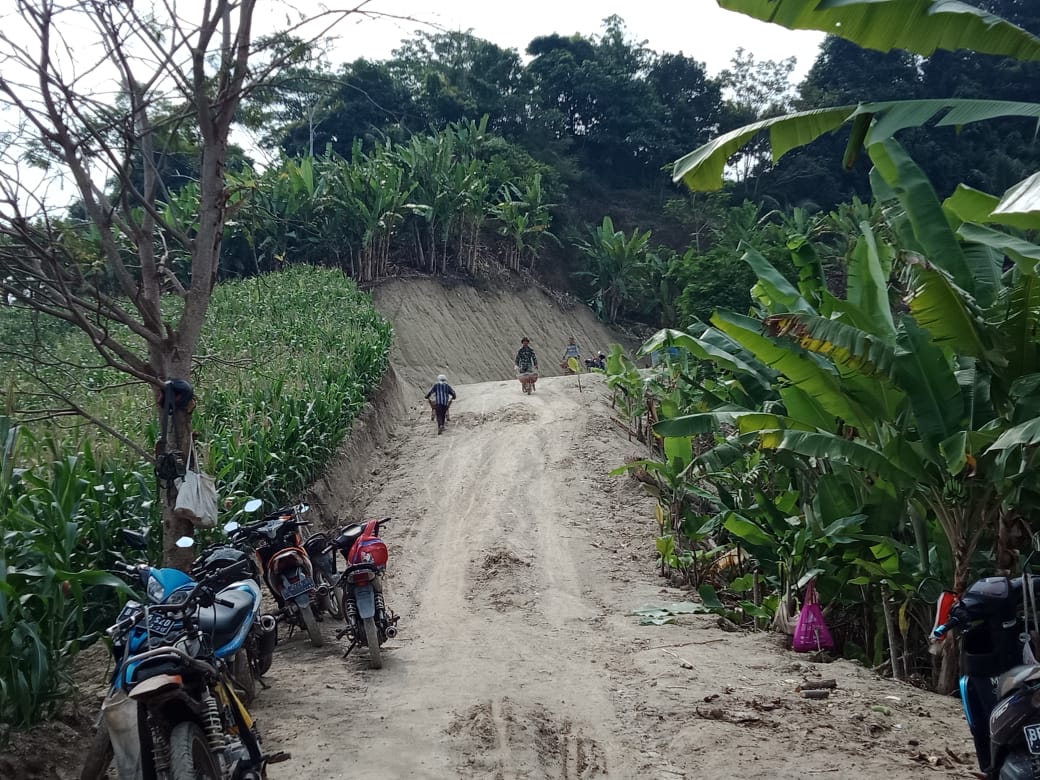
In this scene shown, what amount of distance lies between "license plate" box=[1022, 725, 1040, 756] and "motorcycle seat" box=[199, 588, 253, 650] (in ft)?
11.6

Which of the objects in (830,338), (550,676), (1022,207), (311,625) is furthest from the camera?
(311,625)

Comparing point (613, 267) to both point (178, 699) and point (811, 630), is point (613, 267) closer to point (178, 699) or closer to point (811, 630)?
point (811, 630)

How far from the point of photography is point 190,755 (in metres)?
3.62

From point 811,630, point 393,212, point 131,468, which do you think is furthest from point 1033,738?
point 393,212

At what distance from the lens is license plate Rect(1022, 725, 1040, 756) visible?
3.54 meters

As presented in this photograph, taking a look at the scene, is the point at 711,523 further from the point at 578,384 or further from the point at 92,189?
the point at 578,384

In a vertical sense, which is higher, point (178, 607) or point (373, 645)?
point (178, 607)

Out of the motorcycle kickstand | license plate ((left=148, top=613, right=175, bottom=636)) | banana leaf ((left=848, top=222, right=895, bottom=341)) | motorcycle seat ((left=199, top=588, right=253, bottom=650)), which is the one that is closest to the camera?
license plate ((left=148, top=613, right=175, bottom=636))

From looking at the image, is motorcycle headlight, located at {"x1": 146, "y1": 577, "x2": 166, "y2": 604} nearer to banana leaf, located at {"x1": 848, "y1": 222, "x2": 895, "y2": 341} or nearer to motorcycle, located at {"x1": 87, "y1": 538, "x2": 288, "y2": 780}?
motorcycle, located at {"x1": 87, "y1": 538, "x2": 288, "y2": 780}

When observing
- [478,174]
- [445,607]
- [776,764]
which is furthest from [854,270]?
[478,174]

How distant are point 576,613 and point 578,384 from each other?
14.5 metres

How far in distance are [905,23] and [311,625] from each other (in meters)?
5.97

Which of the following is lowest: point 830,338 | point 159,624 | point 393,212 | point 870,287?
point 159,624

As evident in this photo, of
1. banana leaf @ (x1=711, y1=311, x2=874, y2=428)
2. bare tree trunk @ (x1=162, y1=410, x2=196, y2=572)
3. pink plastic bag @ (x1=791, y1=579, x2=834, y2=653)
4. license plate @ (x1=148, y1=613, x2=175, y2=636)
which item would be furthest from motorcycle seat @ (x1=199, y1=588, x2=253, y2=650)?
pink plastic bag @ (x1=791, y1=579, x2=834, y2=653)
